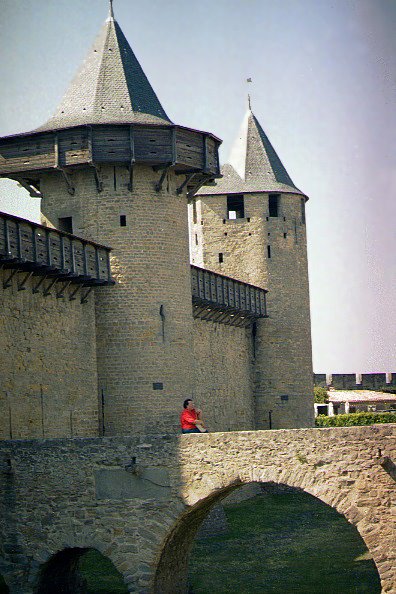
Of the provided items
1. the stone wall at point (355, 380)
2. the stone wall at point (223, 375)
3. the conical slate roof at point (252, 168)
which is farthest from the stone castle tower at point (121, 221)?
the stone wall at point (355, 380)

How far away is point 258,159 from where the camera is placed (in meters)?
45.1

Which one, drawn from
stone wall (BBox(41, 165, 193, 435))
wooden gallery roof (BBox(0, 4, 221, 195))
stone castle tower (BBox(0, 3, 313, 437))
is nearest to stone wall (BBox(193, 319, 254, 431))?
stone castle tower (BBox(0, 3, 313, 437))

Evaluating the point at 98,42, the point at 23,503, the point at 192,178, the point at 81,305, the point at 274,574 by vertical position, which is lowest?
the point at 274,574

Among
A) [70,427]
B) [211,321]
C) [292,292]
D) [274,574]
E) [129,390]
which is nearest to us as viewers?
[274,574]

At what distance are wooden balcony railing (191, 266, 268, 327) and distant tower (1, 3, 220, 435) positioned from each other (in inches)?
162

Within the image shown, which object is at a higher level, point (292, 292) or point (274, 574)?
point (292, 292)

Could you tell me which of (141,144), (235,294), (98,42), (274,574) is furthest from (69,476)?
(235,294)

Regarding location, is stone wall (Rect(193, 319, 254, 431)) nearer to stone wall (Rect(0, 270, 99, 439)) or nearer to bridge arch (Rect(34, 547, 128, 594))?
stone wall (Rect(0, 270, 99, 439))

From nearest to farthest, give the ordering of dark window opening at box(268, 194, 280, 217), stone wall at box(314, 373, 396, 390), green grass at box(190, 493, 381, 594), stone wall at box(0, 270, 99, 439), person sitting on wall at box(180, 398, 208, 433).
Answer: person sitting on wall at box(180, 398, 208, 433), green grass at box(190, 493, 381, 594), stone wall at box(0, 270, 99, 439), dark window opening at box(268, 194, 280, 217), stone wall at box(314, 373, 396, 390)

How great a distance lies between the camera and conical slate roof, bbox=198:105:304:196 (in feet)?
145

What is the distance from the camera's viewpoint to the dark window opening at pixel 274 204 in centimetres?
4447

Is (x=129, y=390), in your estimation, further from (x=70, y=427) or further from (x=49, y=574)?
(x=49, y=574)

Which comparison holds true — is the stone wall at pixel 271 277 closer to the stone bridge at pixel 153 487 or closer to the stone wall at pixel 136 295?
the stone wall at pixel 136 295

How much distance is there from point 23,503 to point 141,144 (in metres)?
11.3
